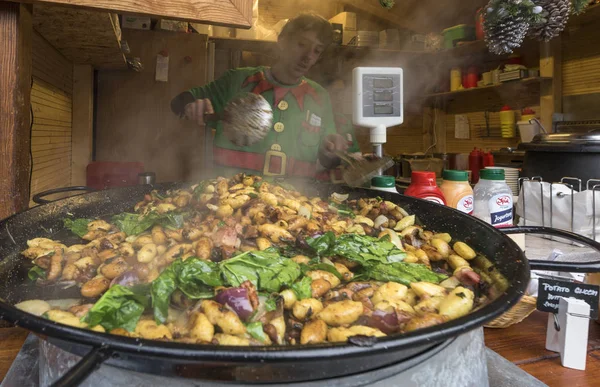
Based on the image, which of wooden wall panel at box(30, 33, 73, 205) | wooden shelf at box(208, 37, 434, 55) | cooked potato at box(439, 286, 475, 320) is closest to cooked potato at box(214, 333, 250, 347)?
cooked potato at box(439, 286, 475, 320)

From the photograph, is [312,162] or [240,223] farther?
[312,162]

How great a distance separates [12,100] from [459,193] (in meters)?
1.49

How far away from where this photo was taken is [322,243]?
1.07 m

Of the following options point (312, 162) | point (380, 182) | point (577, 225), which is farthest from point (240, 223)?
point (312, 162)

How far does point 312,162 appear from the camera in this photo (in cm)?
314

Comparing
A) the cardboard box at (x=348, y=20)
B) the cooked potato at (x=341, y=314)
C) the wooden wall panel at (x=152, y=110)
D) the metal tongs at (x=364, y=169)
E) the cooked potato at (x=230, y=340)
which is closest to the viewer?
the cooked potato at (x=230, y=340)

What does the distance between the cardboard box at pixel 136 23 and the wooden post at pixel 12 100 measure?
10.1 ft

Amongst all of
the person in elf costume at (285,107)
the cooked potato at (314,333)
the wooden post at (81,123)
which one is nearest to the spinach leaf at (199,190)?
the cooked potato at (314,333)

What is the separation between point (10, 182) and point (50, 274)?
0.43 meters

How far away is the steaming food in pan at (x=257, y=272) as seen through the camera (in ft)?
2.34

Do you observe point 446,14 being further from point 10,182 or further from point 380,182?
point 10,182

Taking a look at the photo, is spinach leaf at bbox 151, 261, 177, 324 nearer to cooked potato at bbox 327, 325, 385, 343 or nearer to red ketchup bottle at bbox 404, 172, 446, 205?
cooked potato at bbox 327, 325, 385, 343

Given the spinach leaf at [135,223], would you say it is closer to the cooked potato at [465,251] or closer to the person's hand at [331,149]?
the cooked potato at [465,251]

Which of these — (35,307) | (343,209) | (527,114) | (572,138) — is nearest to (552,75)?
(527,114)
